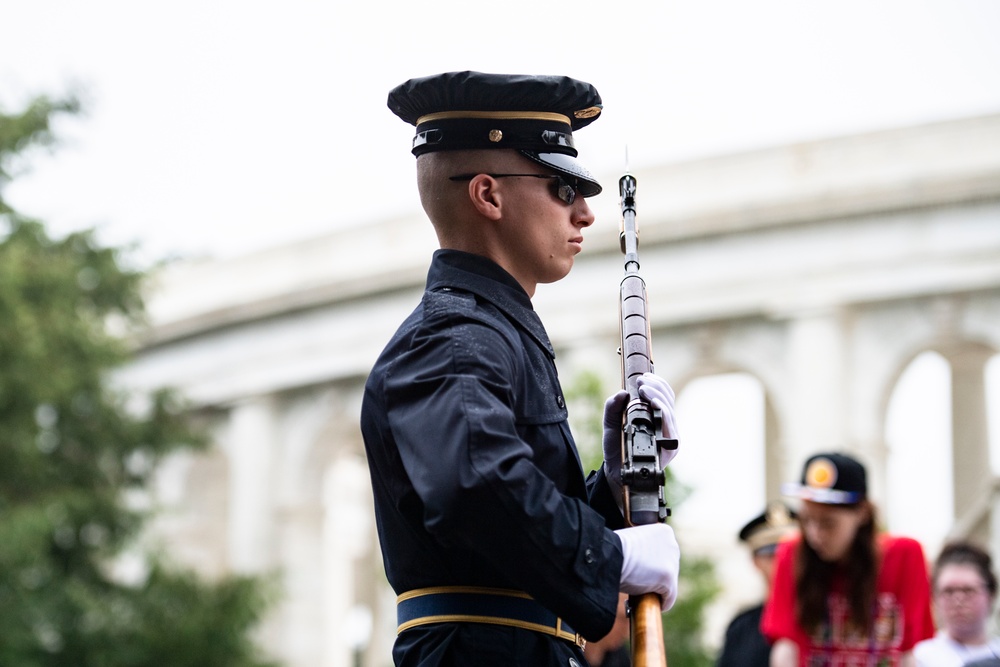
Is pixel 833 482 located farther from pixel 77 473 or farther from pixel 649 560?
pixel 77 473

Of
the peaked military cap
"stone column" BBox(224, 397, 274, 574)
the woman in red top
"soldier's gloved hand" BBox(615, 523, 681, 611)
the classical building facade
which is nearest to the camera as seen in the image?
"soldier's gloved hand" BBox(615, 523, 681, 611)

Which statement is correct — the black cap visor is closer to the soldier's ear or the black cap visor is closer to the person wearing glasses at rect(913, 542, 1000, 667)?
the soldier's ear

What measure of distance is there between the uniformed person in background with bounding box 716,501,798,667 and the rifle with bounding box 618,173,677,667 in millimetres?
4077

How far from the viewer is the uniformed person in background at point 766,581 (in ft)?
26.1

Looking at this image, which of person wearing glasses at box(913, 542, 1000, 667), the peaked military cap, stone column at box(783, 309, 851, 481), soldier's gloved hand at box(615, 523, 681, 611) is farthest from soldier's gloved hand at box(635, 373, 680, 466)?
stone column at box(783, 309, 851, 481)

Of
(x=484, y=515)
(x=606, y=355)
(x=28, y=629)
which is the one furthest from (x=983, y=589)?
(x=606, y=355)

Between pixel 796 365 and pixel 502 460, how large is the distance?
70.0 ft

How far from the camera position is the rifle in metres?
3.05

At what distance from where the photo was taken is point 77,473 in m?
21.6

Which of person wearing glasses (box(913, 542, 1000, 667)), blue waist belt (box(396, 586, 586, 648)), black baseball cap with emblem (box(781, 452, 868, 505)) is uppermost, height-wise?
black baseball cap with emblem (box(781, 452, 868, 505))

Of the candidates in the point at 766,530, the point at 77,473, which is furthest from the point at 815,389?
the point at 766,530

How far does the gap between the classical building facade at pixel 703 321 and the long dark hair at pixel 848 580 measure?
45.2 ft

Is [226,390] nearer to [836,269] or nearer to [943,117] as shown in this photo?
[836,269]

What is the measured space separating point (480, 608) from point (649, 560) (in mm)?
357
